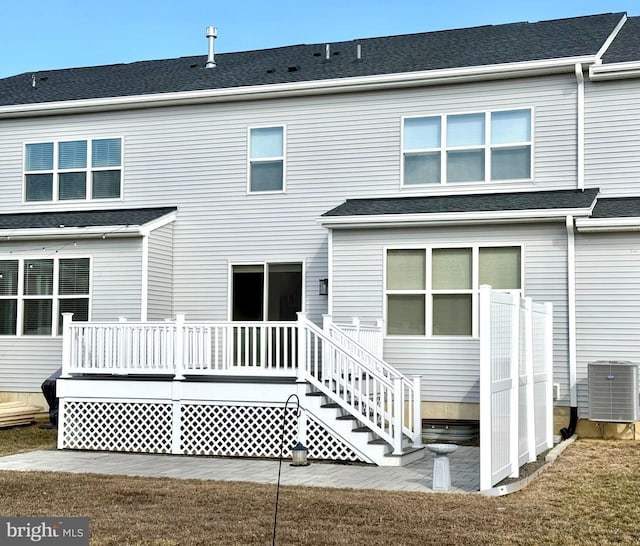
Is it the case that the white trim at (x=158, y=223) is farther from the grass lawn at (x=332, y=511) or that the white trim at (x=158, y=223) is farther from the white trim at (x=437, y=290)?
the grass lawn at (x=332, y=511)

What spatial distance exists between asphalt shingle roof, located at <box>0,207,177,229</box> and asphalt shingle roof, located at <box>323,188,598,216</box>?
11.8 ft

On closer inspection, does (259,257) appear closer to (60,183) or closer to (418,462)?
(60,183)

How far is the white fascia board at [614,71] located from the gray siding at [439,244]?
277cm

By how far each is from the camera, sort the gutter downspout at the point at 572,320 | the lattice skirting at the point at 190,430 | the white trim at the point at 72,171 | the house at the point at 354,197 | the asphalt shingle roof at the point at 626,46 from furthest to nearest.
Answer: the white trim at the point at 72,171, the asphalt shingle roof at the point at 626,46, the house at the point at 354,197, the gutter downspout at the point at 572,320, the lattice skirting at the point at 190,430

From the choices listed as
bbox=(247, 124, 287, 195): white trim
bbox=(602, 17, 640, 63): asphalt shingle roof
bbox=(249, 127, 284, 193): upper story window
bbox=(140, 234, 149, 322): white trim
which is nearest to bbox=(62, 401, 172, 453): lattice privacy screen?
bbox=(140, 234, 149, 322): white trim

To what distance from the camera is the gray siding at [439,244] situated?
14.4 metres

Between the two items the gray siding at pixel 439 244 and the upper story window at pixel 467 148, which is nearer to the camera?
the gray siding at pixel 439 244

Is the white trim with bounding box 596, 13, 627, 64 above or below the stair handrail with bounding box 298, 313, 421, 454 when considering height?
above

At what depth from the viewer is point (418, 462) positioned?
12.5 metres

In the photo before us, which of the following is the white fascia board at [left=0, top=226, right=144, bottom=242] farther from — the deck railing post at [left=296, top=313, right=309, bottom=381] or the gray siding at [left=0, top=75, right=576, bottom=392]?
the deck railing post at [left=296, top=313, right=309, bottom=381]

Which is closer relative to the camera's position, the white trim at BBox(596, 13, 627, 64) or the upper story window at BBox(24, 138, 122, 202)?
the white trim at BBox(596, 13, 627, 64)

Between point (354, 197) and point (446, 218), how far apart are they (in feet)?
8.16

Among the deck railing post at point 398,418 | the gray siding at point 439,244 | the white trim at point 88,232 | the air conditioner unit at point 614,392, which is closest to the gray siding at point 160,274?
the white trim at point 88,232

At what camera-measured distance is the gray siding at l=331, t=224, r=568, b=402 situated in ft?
47.2
